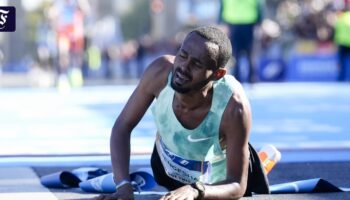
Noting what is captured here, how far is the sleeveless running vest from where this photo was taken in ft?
18.2

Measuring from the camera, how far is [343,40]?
24.1m

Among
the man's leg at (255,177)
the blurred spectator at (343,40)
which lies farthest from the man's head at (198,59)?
the blurred spectator at (343,40)

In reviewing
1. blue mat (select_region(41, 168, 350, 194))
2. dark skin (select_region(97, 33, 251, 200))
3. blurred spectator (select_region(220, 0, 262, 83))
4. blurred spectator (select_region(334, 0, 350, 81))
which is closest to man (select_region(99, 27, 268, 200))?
dark skin (select_region(97, 33, 251, 200))

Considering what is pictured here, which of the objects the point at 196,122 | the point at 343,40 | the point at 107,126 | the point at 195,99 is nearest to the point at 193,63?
the point at 195,99

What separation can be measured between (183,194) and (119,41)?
31.8 metres

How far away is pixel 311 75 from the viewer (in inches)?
1033

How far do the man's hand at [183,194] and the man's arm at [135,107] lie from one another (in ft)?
1.87

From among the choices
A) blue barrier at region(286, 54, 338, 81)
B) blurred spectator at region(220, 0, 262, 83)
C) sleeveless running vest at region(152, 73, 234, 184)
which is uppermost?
sleeveless running vest at region(152, 73, 234, 184)

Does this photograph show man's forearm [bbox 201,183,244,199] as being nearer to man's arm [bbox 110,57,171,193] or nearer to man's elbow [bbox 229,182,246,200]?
man's elbow [bbox 229,182,246,200]

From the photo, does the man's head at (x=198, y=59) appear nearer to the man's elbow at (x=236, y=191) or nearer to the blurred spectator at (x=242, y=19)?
the man's elbow at (x=236, y=191)

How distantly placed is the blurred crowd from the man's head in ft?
42.5

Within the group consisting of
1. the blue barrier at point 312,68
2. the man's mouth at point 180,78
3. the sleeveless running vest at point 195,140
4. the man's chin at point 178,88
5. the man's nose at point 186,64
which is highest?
the man's nose at point 186,64

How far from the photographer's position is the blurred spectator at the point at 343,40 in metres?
24.0

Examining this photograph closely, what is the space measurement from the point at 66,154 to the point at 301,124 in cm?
443
